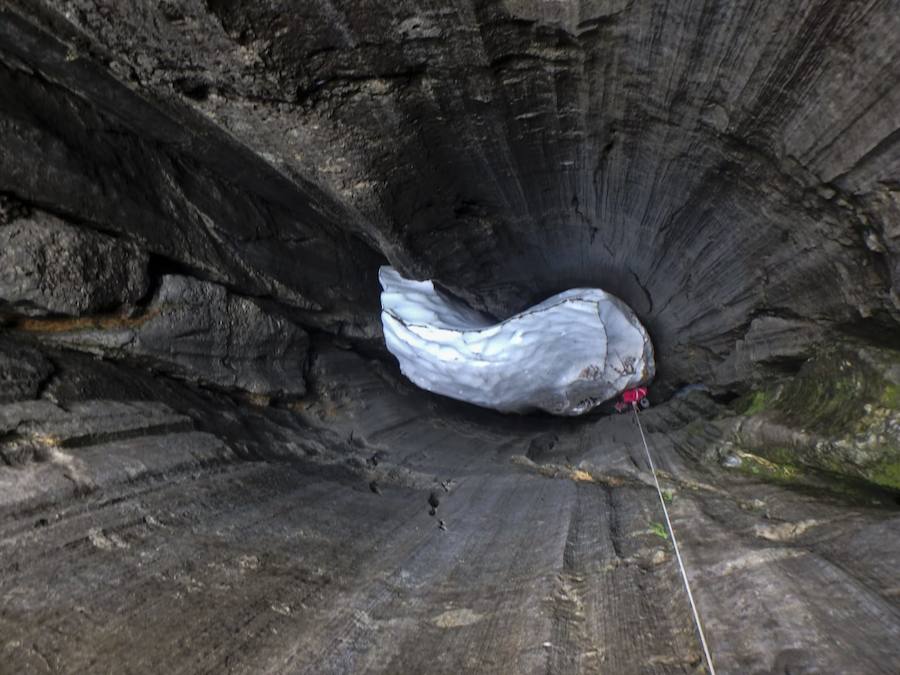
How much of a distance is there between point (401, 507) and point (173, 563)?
53.2 inches

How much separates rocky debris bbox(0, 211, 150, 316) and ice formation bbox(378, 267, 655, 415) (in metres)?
2.17

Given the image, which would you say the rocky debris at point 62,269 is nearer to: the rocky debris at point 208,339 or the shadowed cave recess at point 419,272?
the shadowed cave recess at point 419,272

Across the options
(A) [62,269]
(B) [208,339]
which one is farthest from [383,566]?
(A) [62,269]

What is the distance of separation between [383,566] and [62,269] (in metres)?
2.16

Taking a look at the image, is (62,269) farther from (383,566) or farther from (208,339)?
(383,566)

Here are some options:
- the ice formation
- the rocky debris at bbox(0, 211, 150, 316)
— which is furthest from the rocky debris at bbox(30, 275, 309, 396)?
the ice formation

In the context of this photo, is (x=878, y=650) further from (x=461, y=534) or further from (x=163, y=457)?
(x=163, y=457)

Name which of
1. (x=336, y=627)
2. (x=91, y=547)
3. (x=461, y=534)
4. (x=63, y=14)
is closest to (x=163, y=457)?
(x=91, y=547)

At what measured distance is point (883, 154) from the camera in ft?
6.11

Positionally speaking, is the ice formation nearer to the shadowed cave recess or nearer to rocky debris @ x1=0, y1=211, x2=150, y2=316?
the shadowed cave recess

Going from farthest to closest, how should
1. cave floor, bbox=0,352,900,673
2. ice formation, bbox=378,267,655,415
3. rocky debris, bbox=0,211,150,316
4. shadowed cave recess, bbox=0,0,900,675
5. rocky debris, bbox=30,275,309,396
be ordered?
ice formation, bbox=378,267,655,415, rocky debris, bbox=30,275,309,396, rocky debris, bbox=0,211,150,316, shadowed cave recess, bbox=0,0,900,675, cave floor, bbox=0,352,900,673

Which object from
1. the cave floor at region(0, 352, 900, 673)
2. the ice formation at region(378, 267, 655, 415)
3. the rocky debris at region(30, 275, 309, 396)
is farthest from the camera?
the ice formation at region(378, 267, 655, 415)

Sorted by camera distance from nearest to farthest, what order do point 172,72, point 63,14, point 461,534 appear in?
1. point 63,14
2. point 172,72
3. point 461,534

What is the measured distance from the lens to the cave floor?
1.57 meters
